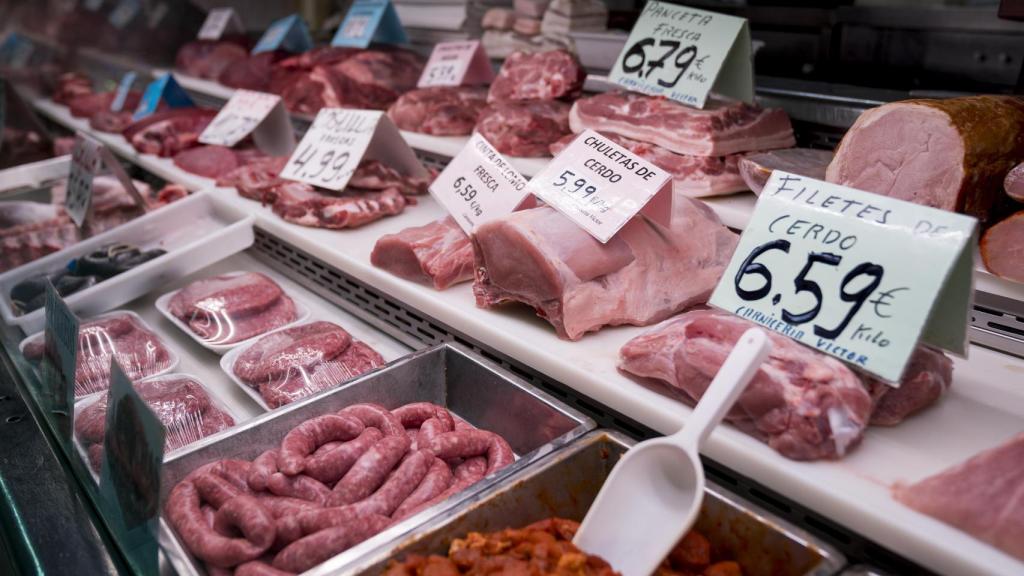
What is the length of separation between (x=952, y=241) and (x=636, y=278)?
730 mm

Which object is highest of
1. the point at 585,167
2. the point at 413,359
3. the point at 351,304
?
the point at 585,167

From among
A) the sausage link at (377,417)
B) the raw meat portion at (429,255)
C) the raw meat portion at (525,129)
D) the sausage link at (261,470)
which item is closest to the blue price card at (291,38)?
the raw meat portion at (525,129)

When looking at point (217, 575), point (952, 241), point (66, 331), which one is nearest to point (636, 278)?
point (952, 241)

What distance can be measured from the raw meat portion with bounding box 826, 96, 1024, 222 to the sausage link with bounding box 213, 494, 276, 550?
1.59 m

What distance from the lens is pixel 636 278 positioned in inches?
78.2

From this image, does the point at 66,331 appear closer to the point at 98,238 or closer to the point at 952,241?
the point at 98,238

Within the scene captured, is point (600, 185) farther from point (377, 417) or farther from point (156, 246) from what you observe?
point (156, 246)

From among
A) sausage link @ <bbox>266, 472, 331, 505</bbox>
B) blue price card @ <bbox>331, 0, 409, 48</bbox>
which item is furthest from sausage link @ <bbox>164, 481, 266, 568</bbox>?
blue price card @ <bbox>331, 0, 409, 48</bbox>

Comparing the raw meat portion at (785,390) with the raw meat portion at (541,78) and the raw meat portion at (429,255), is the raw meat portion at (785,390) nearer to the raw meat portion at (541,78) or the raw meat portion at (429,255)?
the raw meat portion at (429,255)

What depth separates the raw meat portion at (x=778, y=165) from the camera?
2.25m

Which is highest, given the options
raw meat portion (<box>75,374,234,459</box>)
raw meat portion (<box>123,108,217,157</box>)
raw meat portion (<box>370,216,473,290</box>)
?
raw meat portion (<box>370,216,473,290</box>)

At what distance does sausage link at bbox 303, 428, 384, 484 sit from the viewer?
163cm

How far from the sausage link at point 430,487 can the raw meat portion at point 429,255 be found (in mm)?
698

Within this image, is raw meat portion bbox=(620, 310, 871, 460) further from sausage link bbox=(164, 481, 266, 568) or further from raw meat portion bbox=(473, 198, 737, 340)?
sausage link bbox=(164, 481, 266, 568)
